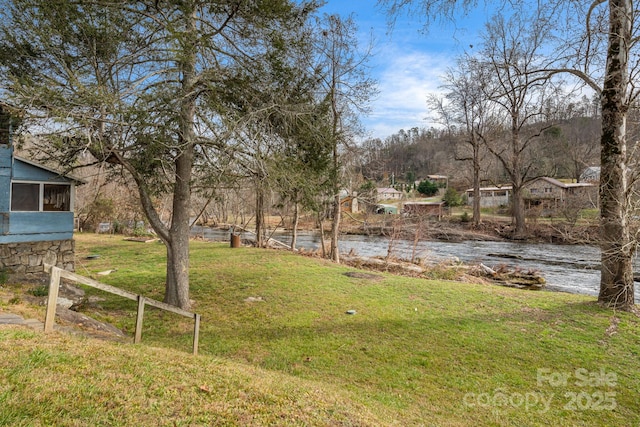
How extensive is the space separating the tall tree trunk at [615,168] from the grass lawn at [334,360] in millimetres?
688

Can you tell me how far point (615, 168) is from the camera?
6.79 metres

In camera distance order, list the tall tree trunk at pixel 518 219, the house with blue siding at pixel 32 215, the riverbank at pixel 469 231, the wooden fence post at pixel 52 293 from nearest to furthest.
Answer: the wooden fence post at pixel 52 293, the house with blue siding at pixel 32 215, the riverbank at pixel 469 231, the tall tree trunk at pixel 518 219

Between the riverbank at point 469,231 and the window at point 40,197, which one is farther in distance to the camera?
the riverbank at point 469,231

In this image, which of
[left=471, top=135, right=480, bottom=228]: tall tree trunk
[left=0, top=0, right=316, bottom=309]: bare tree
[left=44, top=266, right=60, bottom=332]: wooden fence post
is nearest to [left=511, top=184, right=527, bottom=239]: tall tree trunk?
[left=471, top=135, right=480, bottom=228]: tall tree trunk

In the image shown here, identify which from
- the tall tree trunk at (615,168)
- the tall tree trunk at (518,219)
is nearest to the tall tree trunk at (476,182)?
the tall tree trunk at (518,219)

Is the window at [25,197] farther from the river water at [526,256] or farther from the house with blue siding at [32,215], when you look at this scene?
the river water at [526,256]

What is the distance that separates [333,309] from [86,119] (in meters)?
5.82

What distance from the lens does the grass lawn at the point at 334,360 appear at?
260 centimetres

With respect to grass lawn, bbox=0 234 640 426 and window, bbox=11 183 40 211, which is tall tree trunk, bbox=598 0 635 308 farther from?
window, bbox=11 183 40 211

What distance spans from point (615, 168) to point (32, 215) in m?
14.0

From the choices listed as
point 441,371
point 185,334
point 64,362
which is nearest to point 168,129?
point 185,334

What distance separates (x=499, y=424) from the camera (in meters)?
3.79

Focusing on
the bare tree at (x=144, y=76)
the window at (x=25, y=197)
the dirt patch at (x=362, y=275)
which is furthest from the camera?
the dirt patch at (x=362, y=275)

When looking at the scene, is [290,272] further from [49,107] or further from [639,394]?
[639,394]
